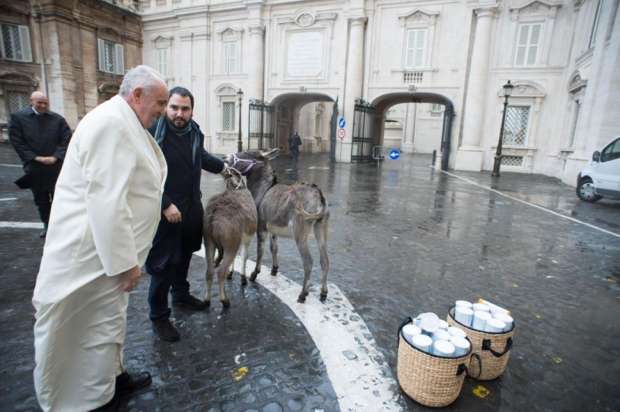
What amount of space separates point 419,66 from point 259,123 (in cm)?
1074

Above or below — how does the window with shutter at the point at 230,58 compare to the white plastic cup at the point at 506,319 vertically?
above

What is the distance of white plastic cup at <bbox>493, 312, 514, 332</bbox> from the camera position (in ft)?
8.40

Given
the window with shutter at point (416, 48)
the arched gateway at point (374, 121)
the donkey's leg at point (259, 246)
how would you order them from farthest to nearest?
the arched gateway at point (374, 121)
the window with shutter at point (416, 48)
the donkey's leg at point (259, 246)

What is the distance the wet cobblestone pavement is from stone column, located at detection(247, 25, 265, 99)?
58.6 feet

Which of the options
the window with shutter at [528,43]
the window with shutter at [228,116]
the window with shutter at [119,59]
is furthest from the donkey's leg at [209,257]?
the window with shutter at [119,59]

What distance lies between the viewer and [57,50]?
23.5 m

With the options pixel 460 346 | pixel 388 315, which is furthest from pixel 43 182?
pixel 460 346

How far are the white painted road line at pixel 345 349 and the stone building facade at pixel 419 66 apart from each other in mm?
14548

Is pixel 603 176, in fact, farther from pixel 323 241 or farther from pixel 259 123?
pixel 259 123

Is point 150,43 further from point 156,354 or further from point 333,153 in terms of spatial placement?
point 156,354

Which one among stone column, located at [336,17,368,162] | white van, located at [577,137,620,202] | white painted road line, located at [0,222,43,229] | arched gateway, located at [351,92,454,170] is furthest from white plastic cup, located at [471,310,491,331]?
stone column, located at [336,17,368,162]

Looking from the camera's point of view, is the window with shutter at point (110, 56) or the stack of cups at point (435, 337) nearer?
the stack of cups at point (435, 337)

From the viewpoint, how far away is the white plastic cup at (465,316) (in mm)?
2632

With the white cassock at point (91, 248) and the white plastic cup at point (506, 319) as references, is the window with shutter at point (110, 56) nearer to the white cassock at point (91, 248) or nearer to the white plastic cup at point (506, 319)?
the white cassock at point (91, 248)
